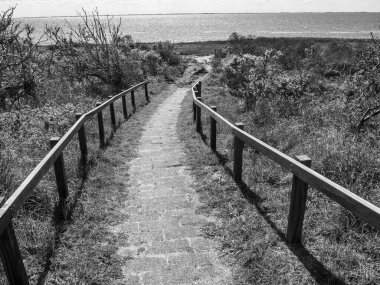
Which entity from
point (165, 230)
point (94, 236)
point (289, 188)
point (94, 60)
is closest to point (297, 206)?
point (289, 188)

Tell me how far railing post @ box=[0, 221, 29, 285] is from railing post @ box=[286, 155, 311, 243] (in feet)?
8.98

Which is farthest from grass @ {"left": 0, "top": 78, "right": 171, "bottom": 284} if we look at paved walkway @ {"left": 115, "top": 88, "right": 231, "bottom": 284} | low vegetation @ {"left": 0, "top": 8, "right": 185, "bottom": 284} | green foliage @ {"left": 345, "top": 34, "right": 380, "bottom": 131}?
green foliage @ {"left": 345, "top": 34, "right": 380, "bottom": 131}

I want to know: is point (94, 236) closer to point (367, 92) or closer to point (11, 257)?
point (11, 257)

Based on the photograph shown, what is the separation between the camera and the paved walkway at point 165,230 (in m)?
3.57

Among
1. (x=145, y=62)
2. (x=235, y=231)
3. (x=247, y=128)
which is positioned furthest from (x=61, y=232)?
(x=145, y=62)

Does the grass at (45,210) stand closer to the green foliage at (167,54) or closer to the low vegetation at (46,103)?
the low vegetation at (46,103)

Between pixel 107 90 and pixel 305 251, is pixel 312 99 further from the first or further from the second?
pixel 107 90

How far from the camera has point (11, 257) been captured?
2854 mm

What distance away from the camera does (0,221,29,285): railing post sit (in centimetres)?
279

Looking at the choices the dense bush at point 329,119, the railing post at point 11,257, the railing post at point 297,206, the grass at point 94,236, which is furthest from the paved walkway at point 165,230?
the dense bush at point 329,119

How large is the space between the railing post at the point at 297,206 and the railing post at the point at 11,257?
2.74 m

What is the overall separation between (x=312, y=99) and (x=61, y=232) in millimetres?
9892

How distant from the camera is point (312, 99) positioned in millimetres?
11719

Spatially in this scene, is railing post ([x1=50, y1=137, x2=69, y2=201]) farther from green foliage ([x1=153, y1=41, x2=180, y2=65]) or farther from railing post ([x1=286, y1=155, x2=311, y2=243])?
green foliage ([x1=153, y1=41, x2=180, y2=65])
